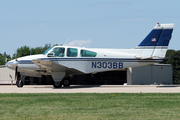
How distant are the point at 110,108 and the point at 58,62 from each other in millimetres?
10426

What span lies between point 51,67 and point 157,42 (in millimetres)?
8015

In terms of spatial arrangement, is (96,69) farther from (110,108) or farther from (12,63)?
(110,108)

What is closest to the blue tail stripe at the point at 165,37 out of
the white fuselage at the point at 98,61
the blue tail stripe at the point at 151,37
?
the blue tail stripe at the point at 151,37

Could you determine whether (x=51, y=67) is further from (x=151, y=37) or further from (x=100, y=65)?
(x=151, y=37)

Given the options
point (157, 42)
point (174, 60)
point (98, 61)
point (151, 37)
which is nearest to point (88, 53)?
point (98, 61)

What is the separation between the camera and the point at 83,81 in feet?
102

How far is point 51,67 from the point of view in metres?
17.7

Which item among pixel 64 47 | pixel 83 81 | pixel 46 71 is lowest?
pixel 83 81

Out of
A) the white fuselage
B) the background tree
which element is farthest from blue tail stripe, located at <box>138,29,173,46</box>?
the background tree

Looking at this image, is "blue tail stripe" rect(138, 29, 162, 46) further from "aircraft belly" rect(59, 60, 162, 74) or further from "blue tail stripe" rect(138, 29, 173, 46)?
"aircraft belly" rect(59, 60, 162, 74)

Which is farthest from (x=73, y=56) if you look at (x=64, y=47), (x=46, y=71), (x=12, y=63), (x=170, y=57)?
(x=170, y=57)

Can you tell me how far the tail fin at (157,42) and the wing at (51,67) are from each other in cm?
534

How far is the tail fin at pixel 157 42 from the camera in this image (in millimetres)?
18375

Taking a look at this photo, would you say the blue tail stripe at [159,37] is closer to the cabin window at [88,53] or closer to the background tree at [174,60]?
the cabin window at [88,53]
